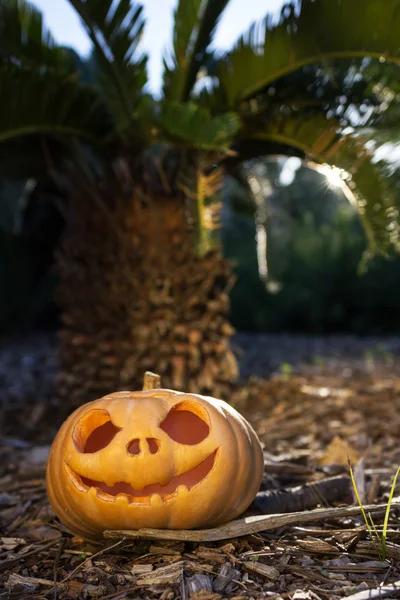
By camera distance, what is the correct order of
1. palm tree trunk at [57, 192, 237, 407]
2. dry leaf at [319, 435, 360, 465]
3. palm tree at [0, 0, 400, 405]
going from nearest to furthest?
1. dry leaf at [319, 435, 360, 465]
2. palm tree at [0, 0, 400, 405]
3. palm tree trunk at [57, 192, 237, 407]

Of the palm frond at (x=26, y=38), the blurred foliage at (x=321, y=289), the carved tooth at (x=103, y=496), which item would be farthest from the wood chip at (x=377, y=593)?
the blurred foliage at (x=321, y=289)

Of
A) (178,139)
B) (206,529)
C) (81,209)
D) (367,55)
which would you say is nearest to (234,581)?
(206,529)

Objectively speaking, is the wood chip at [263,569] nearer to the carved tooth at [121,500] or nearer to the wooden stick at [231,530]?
the wooden stick at [231,530]

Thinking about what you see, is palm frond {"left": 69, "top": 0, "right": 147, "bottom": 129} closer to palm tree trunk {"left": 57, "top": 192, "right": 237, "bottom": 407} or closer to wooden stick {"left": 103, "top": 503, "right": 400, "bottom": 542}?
palm tree trunk {"left": 57, "top": 192, "right": 237, "bottom": 407}

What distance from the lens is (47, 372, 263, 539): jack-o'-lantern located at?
1.77 m

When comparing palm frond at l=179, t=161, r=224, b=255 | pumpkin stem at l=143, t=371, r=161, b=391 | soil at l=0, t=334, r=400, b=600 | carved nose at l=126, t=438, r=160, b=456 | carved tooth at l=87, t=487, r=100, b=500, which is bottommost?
soil at l=0, t=334, r=400, b=600

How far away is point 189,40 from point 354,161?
4.00 feet

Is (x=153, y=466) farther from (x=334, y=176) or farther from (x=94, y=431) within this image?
(x=334, y=176)

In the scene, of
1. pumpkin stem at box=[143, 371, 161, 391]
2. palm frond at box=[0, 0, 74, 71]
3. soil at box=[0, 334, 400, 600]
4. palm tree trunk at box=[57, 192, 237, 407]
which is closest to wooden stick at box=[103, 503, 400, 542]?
soil at box=[0, 334, 400, 600]

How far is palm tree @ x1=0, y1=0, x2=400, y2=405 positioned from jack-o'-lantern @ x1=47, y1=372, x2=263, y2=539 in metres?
1.86

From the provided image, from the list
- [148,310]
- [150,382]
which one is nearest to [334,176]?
[148,310]

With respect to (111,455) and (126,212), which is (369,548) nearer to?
(111,455)

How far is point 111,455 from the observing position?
5.83ft

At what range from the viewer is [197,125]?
3.34m
